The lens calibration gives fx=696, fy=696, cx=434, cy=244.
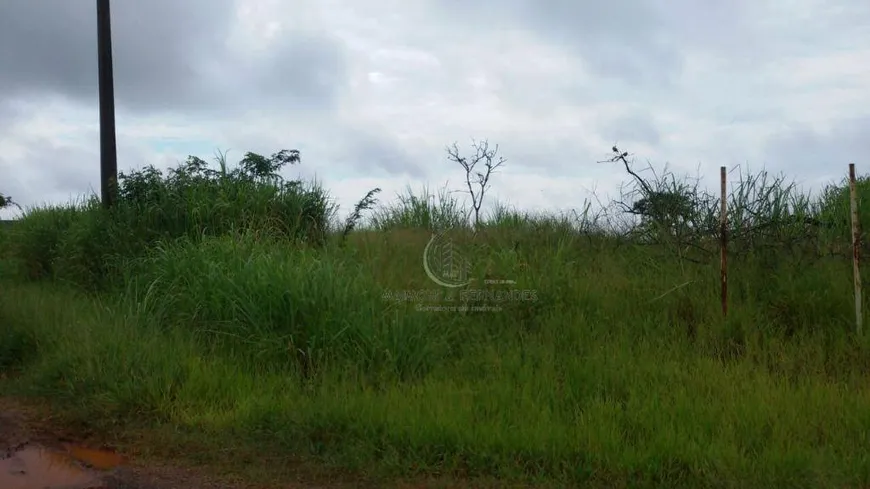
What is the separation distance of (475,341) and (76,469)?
10.7 feet

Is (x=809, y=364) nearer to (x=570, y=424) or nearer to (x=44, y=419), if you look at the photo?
(x=570, y=424)

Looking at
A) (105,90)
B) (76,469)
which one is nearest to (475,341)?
(76,469)

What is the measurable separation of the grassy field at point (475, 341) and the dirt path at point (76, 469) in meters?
0.35

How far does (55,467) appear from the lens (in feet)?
14.8

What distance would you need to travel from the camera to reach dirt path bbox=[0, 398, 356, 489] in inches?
162

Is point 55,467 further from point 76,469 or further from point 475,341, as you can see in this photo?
point 475,341

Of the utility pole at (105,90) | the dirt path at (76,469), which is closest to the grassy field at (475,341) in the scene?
the dirt path at (76,469)

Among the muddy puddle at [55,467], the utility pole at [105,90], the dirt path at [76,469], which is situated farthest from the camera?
the utility pole at [105,90]

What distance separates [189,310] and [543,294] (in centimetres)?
350

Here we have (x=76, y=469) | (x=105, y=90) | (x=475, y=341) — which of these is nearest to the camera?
(x=76, y=469)

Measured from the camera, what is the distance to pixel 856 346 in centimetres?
573

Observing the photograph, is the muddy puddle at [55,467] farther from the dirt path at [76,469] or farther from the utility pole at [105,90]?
the utility pole at [105,90]

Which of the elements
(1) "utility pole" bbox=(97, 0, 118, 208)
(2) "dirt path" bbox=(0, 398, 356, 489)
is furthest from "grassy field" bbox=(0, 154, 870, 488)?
(1) "utility pole" bbox=(97, 0, 118, 208)

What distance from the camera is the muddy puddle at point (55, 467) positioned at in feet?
13.9
